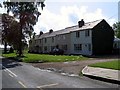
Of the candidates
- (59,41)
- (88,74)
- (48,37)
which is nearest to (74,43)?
(59,41)

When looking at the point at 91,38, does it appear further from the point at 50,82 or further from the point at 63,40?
the point at 50,82

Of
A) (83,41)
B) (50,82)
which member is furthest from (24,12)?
(50,82)

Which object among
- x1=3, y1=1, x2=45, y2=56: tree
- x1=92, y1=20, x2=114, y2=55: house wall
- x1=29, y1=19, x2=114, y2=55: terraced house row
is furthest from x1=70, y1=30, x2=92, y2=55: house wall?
x1=3, y1=1, x2=45, y2=56: tree

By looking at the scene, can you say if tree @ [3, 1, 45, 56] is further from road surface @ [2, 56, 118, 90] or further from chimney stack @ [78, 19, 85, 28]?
road surface @ [2, 56, 118, 90]

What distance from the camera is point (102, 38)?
60125 mm

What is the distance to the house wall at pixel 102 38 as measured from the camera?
58628 millimetres

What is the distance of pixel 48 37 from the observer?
86562mm

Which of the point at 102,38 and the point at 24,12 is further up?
the point at 24,12

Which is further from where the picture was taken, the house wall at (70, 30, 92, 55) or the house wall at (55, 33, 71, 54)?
the house wall at (55, 33, 71, 54)

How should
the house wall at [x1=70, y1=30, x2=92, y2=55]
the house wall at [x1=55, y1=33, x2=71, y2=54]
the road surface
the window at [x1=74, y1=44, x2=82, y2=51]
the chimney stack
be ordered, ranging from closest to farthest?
1. the road surface
2. the house wall at [x1=70, y1=30, x2=92, y2=55]
3. the window at [x1=74, y1=44, x2=82, y2=51]
4. the chimney stack
5. the house wall at [x1=55, y1=33, x2=71, y2=54]

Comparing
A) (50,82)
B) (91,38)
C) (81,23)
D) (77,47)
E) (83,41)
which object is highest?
(81,23)

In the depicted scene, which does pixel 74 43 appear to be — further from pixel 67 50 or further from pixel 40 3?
pixel 40 3

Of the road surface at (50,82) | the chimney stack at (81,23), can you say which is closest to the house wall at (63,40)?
the chimney stack at (81,23)

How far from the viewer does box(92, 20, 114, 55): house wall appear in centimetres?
5863
